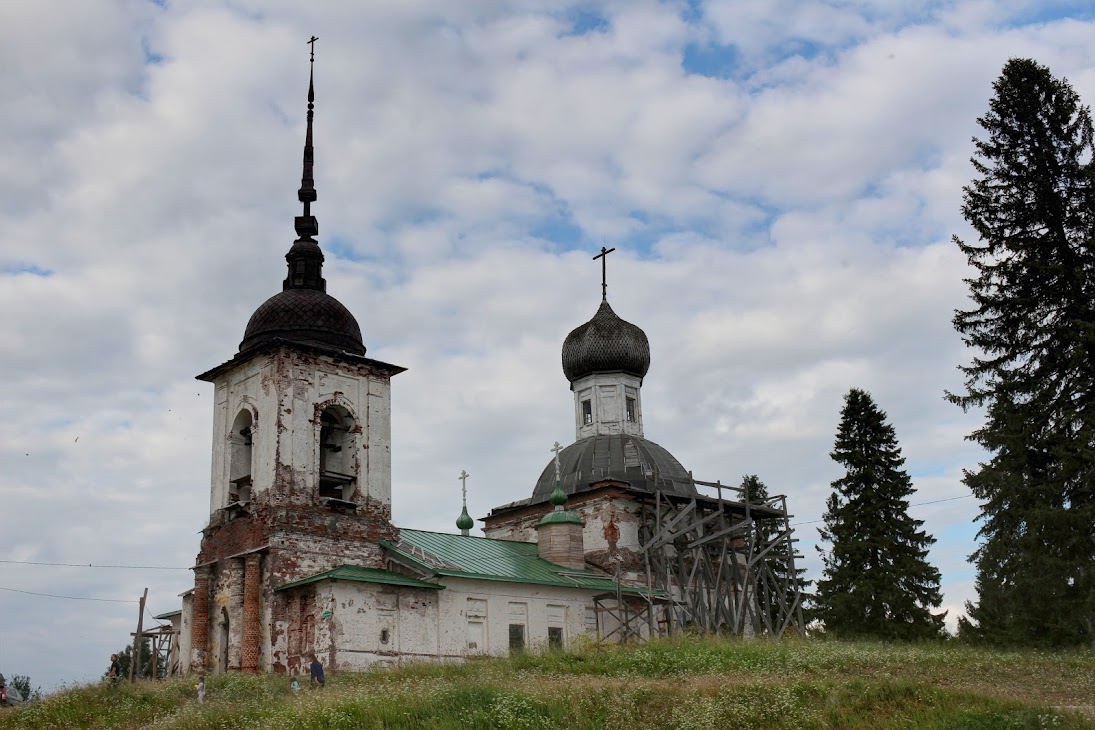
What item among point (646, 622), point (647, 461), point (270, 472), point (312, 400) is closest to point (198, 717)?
point (270, 472)

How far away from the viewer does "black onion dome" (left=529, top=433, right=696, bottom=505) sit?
1283 inches

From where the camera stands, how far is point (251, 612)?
933 inches

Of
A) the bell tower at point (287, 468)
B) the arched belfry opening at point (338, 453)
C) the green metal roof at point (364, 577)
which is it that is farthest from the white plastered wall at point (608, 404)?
the green metal roof at point (364, 577)

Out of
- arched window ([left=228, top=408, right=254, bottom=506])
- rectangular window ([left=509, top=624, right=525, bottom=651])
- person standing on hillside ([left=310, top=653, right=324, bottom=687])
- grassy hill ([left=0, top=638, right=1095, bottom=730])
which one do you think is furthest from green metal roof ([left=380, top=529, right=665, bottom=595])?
person standing on hillside ([left=310, top=653, right=324, bottom=687])

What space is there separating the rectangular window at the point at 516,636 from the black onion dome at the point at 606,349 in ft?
38.0

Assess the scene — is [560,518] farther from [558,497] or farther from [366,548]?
[366,548]

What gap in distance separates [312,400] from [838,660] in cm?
1308

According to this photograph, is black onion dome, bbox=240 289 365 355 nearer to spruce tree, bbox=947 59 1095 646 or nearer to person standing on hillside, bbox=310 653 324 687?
person standing on hillside, bbox=310 653 324 687

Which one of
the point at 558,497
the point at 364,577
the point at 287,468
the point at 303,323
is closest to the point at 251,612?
the point at 364,577

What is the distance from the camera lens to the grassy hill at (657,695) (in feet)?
46.6

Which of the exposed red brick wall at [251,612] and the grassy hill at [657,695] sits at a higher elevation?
the exposed red brick wall at [251,612]

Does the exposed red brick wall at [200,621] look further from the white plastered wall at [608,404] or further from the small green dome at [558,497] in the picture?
the white plastered wall at [608,404]

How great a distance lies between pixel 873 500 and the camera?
31578 mm

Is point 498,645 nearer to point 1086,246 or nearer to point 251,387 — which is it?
point 251,387
